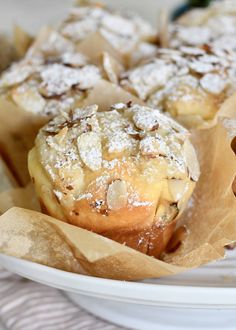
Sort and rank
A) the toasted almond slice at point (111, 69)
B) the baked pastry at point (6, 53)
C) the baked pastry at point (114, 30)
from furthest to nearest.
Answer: the baked pastry at point (6, 53) → the baked pastry at point (114, 30) → the toasted almond slice at point (111, 69)

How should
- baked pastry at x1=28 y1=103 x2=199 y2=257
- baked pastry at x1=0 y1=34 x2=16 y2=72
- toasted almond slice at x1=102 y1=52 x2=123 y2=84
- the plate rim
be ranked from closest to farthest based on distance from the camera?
1. the plate rim
2. baked pastry at x1=28 y1=103 x2=199 y2=257
3. toasted almond slice at x1=102 y1=52 x2=123 y2=84
4. baked pastry at x1=0 y1=34 x2=16 y2=72

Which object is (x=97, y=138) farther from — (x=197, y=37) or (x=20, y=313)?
(x=197, y=37)

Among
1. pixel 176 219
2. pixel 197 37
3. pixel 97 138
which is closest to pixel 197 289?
pixel 176 219

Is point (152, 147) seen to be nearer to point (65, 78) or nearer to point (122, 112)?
point (122, 112)

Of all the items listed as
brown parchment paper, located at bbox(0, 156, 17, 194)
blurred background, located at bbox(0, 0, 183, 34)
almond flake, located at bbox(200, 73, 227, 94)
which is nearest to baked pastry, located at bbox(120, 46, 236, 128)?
almond flake, located at bbox(200, 73, 227, 94)

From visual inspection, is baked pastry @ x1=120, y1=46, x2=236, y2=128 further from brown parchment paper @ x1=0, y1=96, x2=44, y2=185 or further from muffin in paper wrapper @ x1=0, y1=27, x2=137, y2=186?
brown parchment paper @ x1=0, y1=96, x2=44, y2=185

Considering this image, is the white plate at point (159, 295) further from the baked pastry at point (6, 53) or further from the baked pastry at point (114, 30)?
the baked pastry at point (6, 53)

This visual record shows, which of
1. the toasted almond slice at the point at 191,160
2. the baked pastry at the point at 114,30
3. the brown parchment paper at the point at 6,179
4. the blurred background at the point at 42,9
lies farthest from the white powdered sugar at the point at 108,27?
the blurred background at the point at 42,9
